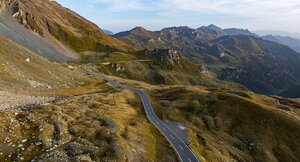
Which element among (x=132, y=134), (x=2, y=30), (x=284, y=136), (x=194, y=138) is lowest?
(x=284, y=136)

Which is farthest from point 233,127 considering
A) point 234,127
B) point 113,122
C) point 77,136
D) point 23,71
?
point 23,71

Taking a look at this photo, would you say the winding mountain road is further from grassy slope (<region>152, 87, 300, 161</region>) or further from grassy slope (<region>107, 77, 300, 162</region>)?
grassy slope (<region>152, 87, 300, 161</region>)

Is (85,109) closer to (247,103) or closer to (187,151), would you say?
(187,151)

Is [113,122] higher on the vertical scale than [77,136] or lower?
lower

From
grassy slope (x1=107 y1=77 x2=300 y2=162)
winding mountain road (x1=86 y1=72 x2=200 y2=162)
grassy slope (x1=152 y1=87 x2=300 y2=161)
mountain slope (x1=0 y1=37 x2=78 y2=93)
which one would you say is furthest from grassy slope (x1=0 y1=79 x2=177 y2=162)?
mountain slope (x1=0 y1=37 x2=78 y2=93)

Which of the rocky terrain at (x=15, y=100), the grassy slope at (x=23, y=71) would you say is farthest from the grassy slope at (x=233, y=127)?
the grassy slope at (x=23, y=71)

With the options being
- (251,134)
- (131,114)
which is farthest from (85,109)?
(251,134)

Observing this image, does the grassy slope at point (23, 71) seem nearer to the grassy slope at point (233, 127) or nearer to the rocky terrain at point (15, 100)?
the rocky terrain at point (15, 100)

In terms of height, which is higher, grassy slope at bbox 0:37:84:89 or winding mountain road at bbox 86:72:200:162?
grassy slope at bbox 0:37:84:89

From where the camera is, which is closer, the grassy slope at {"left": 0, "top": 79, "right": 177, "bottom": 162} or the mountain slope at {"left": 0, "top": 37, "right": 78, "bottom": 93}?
the grassy slope at {"left": 0, "top": 79, "right": 177, "bottom": 162}

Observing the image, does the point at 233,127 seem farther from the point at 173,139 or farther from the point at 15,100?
the point at 15,100

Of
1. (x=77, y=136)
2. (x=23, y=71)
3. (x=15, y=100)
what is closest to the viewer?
(x=77, y=136)
